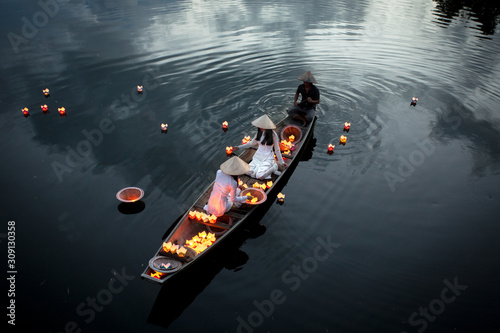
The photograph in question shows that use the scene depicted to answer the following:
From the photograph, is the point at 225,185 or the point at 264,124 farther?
the point at 264,124

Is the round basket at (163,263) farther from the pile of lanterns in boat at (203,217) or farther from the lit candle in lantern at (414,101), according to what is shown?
the lit candle in lantern at (414,101)

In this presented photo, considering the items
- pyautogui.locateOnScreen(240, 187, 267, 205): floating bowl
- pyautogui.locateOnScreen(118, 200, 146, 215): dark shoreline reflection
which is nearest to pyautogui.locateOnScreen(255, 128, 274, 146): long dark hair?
pyautogui.locateOnScreen(240, 187, 267, 205): floating bowl

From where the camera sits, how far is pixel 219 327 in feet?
21.1

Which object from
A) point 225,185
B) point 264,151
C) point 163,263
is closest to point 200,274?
point 163,263

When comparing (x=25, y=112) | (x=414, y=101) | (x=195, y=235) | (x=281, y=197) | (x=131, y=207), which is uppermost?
(x=25, y=112)

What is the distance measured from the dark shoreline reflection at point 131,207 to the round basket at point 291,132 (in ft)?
17.6

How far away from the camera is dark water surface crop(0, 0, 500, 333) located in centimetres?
683

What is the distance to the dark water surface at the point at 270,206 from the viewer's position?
269 inches

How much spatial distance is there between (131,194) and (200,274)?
3215 millimetres

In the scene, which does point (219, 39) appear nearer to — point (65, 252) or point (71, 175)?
point (71, 175)

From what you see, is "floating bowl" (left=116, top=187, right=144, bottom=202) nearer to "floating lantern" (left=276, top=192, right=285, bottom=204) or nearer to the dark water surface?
the dark water surface

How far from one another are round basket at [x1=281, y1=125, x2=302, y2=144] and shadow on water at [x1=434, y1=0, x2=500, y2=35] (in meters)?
23.2

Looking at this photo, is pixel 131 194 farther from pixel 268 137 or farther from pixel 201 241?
pixel 268 137

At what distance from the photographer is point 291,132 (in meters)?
11.5
